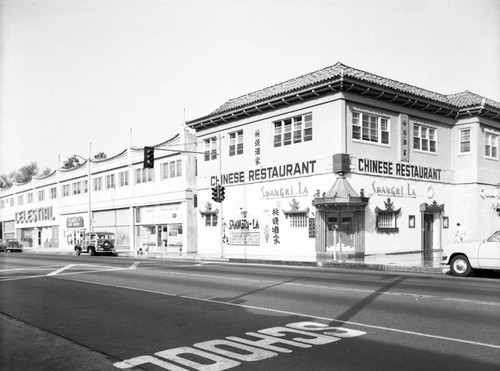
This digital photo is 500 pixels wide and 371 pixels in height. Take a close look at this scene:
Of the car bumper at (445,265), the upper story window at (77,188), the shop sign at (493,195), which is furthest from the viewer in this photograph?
the upper story window at (77,188)

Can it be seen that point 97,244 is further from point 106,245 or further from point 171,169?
point 171,169

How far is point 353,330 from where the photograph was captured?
772 centimetres

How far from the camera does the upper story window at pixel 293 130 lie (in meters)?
27.1

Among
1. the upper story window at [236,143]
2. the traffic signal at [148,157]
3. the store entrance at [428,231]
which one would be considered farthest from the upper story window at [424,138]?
the traffic signal at [148,157]

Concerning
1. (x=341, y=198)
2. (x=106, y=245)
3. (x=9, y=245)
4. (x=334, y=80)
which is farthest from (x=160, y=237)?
(x=334, y=80)

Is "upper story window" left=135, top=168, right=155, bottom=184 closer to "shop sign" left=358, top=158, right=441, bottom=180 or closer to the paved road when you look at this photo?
"shop sign" left=358, top=158, right=441, bottom=180

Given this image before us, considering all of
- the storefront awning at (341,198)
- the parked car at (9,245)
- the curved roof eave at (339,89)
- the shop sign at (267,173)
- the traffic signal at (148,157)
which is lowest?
the parked car at (9,245)

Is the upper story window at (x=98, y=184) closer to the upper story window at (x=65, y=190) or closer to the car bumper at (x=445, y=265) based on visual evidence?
the upper story window at (x=65, y=190)

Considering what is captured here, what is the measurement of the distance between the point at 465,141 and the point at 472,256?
55.4ft

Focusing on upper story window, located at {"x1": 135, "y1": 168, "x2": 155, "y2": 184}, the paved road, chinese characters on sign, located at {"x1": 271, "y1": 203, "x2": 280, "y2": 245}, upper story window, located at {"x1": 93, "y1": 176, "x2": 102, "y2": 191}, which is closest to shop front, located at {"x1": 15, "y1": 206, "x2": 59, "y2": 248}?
upper story window, located at {"x1": 93, "y1": 176, "x2": 102, "y2": 191}

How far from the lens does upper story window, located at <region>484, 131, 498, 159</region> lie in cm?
3102

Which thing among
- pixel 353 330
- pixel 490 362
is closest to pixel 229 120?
pixel 353 330

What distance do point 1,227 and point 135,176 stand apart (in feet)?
145

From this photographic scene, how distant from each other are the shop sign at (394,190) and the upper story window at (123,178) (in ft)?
82.0
